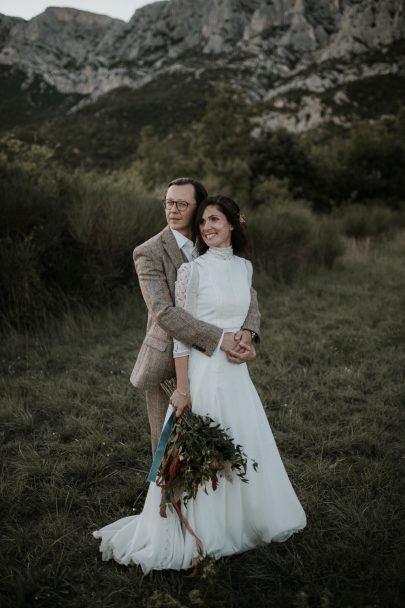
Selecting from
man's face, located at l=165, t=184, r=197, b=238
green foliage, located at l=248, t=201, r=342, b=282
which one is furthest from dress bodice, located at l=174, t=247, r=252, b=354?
green foliage, located at l=248, t=201, r=342, b=282

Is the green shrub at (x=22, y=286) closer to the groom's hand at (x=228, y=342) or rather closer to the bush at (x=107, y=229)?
the bush at (x=107, y=229)

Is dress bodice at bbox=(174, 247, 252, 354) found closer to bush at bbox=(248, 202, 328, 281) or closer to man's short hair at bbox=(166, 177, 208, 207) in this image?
man's short hair at bbox=(166, 177, 208, 207)

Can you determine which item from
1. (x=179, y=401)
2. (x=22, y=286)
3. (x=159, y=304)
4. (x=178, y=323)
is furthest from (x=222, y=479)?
(x=22, y=286)

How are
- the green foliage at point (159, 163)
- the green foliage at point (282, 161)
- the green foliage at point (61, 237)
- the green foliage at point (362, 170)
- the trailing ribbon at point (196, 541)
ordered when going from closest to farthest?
the trailing ribbon at point (196, 541) → the green foliage at point (61, 237) → the green foliage at point (282, 161) → the green foliage at point (159, 163) → the green foliage at point (362, 170)

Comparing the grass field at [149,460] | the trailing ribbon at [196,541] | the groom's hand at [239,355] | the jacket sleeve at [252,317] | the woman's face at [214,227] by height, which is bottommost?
the grass field at [149,460]

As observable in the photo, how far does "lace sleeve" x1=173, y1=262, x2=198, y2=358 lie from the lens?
206 cm

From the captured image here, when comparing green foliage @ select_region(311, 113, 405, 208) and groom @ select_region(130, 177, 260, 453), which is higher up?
green foliage @ select_region(311, 113, 405, 208)

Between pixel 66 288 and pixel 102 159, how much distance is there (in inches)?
1411

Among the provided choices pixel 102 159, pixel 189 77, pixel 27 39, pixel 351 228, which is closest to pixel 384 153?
pixel 351 228

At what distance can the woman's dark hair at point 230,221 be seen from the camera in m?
2.15

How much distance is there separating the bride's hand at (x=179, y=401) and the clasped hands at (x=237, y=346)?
31 cm

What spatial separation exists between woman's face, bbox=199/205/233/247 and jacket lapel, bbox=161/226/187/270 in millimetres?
177

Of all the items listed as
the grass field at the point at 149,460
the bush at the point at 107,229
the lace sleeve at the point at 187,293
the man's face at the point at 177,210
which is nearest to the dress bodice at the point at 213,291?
the lace sleeve at the point at 187,293

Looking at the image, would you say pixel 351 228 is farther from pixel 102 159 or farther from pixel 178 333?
pixel 102 159
